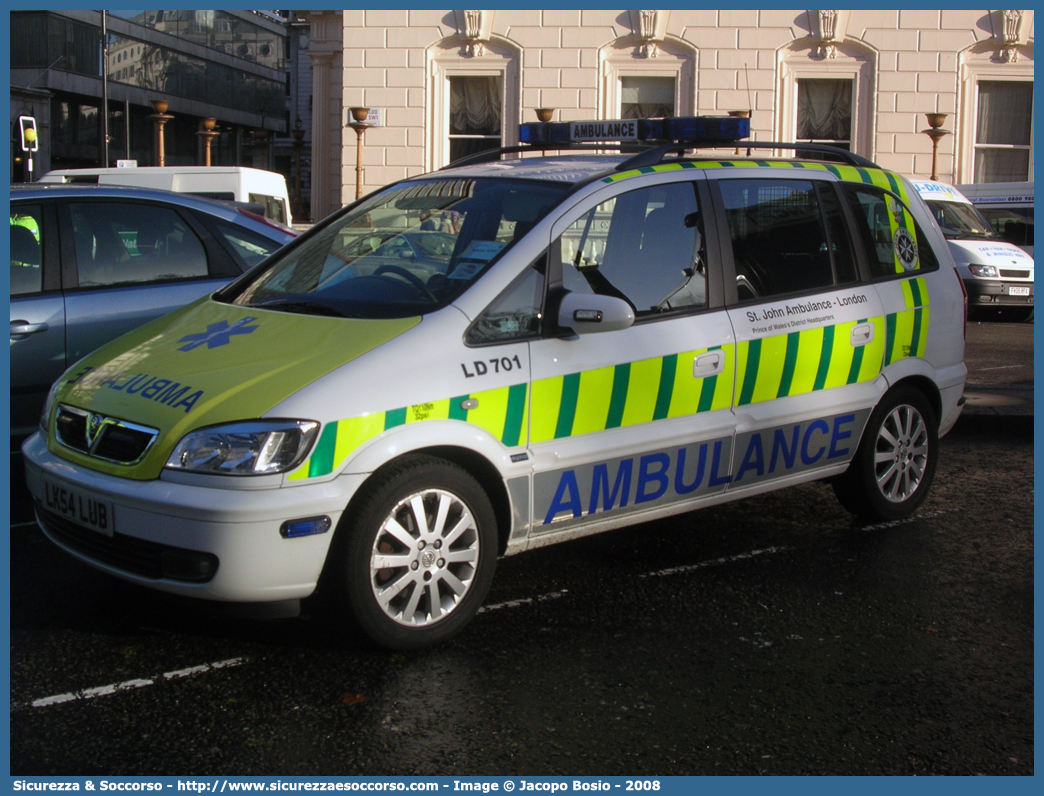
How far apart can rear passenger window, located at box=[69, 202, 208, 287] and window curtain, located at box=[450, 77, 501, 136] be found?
51.2ft

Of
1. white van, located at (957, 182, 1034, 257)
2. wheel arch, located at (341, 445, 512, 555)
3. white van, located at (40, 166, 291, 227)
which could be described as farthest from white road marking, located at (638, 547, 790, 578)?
white van, located at (957, 182, 1034, 257)

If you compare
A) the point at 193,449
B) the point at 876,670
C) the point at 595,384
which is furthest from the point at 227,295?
the point at 876,670

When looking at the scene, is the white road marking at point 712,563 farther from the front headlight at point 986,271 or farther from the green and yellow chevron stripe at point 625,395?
the front headlight at point 986,271

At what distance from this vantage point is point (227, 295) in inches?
189

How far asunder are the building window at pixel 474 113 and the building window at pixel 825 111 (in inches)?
228

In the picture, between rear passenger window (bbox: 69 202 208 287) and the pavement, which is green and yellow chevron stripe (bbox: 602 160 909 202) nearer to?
the pavement

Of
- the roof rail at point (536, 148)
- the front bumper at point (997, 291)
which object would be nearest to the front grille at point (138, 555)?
the roof rail at point (536, 148)

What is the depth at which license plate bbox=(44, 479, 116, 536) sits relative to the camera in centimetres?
375

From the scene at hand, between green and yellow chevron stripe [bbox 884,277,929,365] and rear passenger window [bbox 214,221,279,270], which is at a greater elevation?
rear passenger window [bbox 214,221,279,270]

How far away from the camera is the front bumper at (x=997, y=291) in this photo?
15.8 m

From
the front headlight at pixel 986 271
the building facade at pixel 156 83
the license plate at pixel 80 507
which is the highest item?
the building facade at pixel 156 83

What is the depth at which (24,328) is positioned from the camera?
5664mm

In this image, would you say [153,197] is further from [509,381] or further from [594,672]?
[594,672]

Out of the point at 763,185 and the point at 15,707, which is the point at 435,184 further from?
the point at 15,707
